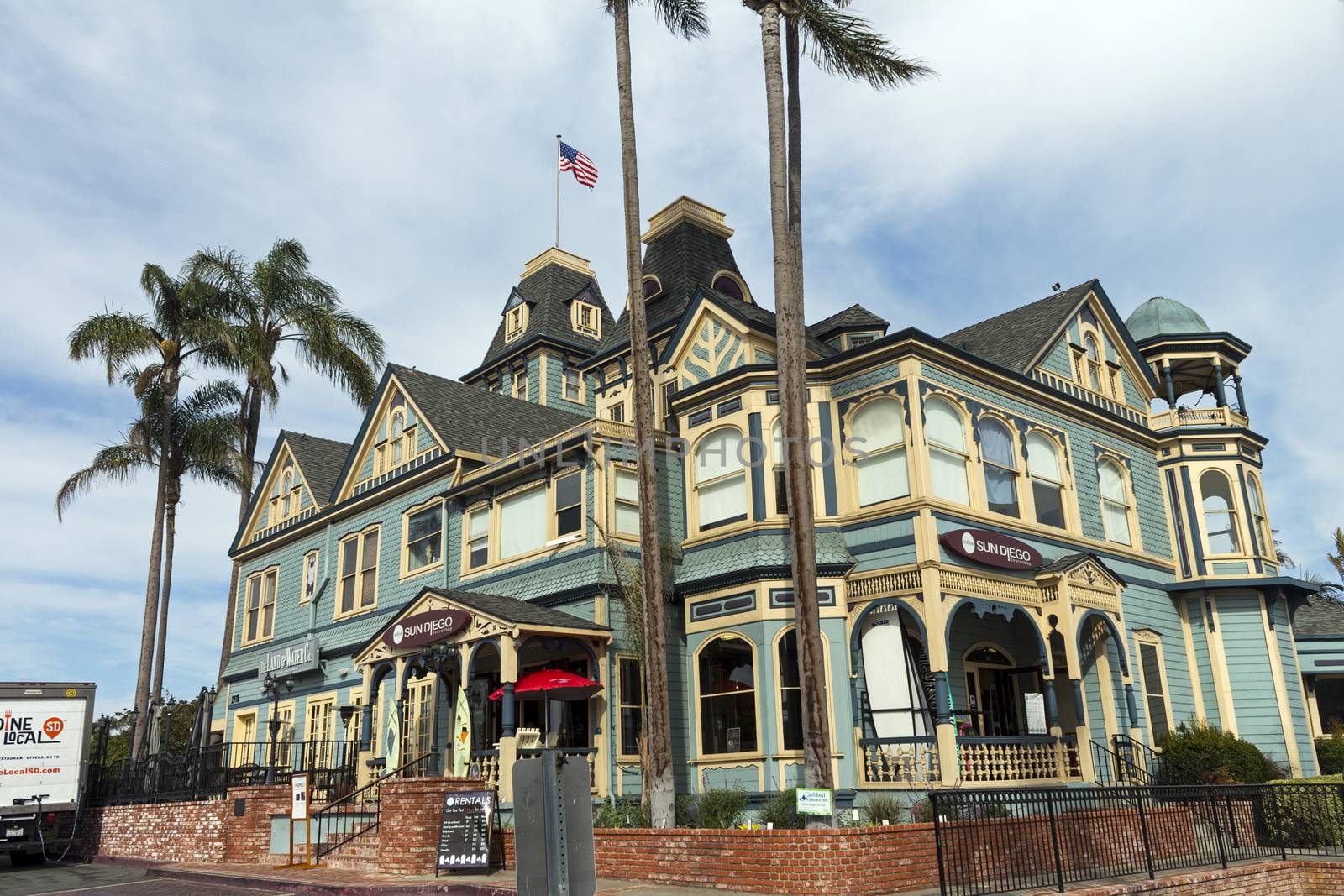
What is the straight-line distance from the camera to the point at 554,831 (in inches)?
248

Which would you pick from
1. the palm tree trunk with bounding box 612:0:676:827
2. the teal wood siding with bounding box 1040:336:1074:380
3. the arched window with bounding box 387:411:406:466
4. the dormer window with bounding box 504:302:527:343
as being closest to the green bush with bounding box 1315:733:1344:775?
the teal wood siding with bounding box 1040:336:1074:380

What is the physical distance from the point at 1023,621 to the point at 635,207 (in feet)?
37.5

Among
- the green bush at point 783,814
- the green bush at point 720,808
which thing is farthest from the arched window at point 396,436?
the green bush at point 783,814

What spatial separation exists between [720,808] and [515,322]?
2896 centimetres

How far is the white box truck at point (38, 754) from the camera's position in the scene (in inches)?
921

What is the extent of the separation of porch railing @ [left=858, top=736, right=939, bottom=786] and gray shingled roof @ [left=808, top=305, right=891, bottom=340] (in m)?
8.42

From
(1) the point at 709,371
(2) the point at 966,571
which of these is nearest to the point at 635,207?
(1) the point at 709,371

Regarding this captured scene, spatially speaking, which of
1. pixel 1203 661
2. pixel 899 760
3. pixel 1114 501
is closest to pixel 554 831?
pixel 899 760

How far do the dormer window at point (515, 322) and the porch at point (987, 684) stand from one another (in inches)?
1000

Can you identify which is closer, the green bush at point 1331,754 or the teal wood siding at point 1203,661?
the teal wood siding at point 1203,661

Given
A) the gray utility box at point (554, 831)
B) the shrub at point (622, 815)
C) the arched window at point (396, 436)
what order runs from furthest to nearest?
1. the arched window at point (396, 436)
2. the shrub at point (622, 815)
3. the gray utility box at point (554, 831)

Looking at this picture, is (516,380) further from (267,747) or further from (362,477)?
(267,747)

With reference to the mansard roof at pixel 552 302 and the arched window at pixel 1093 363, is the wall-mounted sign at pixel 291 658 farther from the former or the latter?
the arched window at pixel 1093 363

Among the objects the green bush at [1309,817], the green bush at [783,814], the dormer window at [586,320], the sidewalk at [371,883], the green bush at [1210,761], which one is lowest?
the sidewalk at [371,883]
